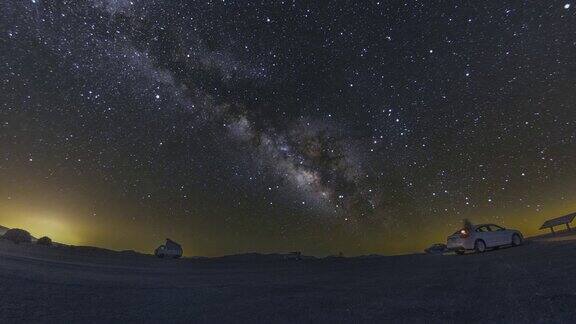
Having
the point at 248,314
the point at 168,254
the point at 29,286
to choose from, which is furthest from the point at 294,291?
the point at 168,254

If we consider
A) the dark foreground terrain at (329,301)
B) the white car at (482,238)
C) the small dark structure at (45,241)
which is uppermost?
the small dark structure at (45,241)

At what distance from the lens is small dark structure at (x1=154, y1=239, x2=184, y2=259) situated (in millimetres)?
35062

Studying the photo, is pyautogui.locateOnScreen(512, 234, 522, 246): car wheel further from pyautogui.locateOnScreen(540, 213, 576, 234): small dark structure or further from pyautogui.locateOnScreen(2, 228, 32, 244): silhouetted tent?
pyautogui.locateOnScreen(2, 228, 32, 244): silhouetted tent

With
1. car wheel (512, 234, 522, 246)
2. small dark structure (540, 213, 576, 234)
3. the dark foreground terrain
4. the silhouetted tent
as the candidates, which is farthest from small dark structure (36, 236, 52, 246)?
small dark structure (540, 213, 576, 234)

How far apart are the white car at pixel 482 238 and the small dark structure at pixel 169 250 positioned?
25993 mm

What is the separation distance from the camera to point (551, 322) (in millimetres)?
4477

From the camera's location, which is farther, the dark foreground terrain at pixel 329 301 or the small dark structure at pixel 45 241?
the small dark structure at pixel 45 241

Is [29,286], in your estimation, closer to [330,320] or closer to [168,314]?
[168,314]

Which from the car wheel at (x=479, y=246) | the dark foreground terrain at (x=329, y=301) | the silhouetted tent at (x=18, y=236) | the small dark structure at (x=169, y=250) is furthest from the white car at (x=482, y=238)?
the silhouetted tent at (x=18, y=236)

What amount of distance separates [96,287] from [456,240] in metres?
15.4

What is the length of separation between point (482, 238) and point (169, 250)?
27800 millimetres

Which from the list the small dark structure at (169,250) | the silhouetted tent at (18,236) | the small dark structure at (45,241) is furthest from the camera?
the small dark structure at (45,241)

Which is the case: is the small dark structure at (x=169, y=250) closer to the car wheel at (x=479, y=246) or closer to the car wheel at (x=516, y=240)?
the car wheel at (x=479, y=246)

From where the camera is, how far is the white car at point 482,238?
17203mm
